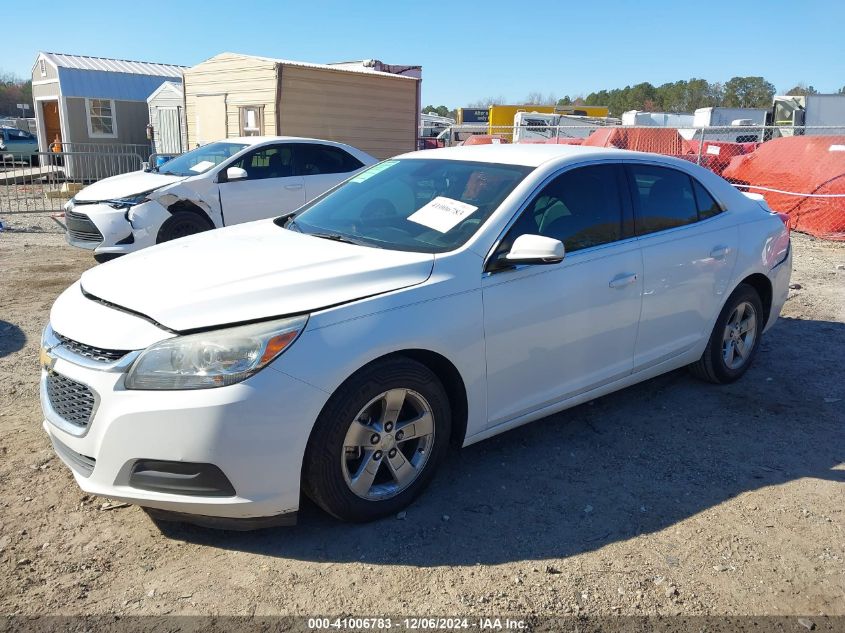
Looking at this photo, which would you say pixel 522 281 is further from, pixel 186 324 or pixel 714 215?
pixel 714 215

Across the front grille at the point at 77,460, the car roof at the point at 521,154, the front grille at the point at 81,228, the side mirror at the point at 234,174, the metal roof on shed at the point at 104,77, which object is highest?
the metal roof on shed at the point at 104,77

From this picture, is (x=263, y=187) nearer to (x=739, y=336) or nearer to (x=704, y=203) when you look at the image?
(x=704, y=203)

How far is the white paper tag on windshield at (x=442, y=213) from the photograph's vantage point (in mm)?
3629

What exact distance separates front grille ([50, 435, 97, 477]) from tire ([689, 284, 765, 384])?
12.8 feet

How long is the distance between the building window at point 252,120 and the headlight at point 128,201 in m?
6.47

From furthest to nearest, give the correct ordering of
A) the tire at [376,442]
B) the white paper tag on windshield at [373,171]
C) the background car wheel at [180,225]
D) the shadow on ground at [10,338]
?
the background car wheel at [180,225] < the shadow on ground at [10,338] < the white paper tag on windshield at [373,171] < the tire at [376,442]

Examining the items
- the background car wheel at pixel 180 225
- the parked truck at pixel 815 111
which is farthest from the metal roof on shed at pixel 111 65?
the parked truck at pixel 815 111

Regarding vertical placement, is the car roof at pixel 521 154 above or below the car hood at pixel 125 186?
above

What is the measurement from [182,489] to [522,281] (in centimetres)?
185

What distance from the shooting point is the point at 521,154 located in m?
4.10

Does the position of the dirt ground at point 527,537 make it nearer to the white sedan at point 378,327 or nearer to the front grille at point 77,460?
the white sedan at point 378,327

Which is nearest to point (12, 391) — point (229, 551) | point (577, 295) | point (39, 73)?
point (229, 551)

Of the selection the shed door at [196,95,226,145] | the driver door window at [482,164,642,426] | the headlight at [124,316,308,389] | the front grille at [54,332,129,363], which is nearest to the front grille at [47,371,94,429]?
the front grille at [54,332,129,363]

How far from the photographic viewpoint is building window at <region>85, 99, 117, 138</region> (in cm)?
2228
